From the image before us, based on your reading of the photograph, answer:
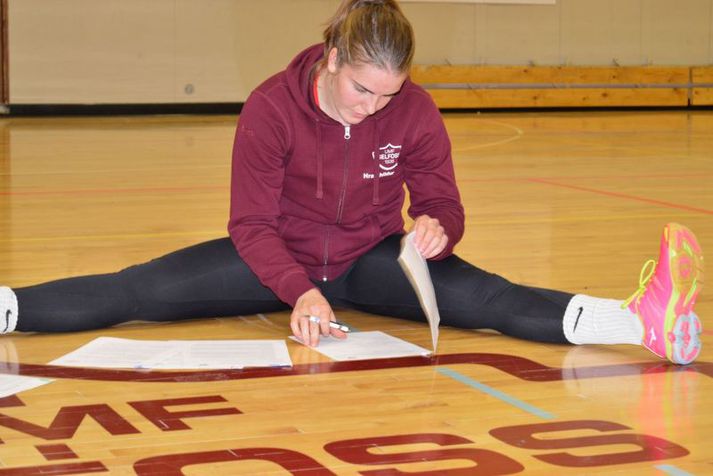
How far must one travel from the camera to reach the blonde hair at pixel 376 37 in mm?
2131

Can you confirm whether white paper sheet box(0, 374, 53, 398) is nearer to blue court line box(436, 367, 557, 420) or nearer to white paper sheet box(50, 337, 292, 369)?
white paper sheet box(50, 337, 292, 369)

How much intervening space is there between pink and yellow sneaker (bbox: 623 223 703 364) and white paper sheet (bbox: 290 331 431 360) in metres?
0.46

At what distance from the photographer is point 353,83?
2197mm

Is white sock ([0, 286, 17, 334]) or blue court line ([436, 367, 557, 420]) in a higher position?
white sock ([0, 286, 17, 334])

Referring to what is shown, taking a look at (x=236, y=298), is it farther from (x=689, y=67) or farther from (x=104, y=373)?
(x=689, y=67)

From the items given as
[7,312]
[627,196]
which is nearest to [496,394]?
[7,312]

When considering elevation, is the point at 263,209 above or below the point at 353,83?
below

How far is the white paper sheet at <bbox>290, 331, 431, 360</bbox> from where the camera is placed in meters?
2.34

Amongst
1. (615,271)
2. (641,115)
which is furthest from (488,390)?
(641,115)

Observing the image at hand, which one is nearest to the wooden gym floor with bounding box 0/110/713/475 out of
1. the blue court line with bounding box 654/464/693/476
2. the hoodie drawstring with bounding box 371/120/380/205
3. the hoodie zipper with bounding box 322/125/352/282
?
the blue court line with bounding box 654/464/693/476

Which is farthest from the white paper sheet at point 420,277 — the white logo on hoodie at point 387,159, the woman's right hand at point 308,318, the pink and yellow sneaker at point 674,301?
the pink and yellow sneaker at point 674,301

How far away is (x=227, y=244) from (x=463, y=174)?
3441 millimetres

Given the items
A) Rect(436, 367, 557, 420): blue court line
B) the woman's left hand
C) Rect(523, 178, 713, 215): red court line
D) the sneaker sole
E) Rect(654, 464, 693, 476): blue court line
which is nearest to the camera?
Rect(654, 464, 693, 476): blue court line

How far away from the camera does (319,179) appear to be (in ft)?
8.27
